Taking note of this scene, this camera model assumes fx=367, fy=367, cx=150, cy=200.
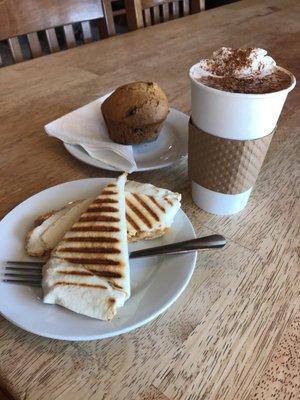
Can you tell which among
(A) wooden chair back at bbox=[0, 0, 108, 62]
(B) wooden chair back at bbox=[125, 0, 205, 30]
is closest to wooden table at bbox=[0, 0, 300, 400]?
(A) wooden chair back at bbox=[0, 0, 108, 62]

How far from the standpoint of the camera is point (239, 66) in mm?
505

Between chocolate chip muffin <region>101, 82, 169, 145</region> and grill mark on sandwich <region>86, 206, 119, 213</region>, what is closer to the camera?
grill mark on sandwich <region>86, 206, 119, 213</region>

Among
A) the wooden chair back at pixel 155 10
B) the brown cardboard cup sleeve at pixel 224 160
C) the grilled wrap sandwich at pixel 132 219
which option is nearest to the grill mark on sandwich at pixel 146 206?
the grilled wrap sandwich at pixel 132 219

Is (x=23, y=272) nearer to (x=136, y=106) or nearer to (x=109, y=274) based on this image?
(x=109, y=274)

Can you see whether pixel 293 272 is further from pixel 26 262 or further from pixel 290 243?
pixel 26 262

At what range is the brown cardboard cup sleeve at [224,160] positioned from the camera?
513mm

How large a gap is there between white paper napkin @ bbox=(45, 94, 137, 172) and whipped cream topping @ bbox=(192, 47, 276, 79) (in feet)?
0.66

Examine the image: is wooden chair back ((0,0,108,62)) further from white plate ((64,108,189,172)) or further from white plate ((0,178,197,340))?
white plate ((0,178,197,340))

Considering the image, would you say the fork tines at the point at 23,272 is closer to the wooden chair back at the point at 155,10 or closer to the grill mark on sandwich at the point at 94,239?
the grill mark on sandwich at the point at 94,239

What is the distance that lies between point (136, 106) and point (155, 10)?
1.08 metres

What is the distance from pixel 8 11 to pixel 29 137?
60 centimetres

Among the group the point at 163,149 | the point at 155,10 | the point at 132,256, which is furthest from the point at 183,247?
the point at 155,10

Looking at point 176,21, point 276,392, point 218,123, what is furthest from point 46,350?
point 176,21

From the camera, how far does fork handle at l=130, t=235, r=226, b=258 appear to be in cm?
47
